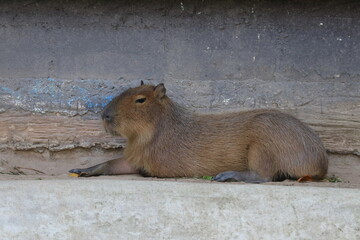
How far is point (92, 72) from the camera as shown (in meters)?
4.89

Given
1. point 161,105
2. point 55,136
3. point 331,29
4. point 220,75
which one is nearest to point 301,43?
point 331,29

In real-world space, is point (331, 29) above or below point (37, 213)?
above

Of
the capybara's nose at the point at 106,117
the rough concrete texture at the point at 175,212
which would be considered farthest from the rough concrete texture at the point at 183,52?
the rough concrete texture at the point at 175,212

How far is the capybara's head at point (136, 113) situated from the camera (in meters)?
4.54

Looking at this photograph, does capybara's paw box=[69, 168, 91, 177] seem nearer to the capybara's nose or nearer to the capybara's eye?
the capybara's nose

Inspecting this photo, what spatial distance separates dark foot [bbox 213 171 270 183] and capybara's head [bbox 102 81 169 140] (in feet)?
2.13

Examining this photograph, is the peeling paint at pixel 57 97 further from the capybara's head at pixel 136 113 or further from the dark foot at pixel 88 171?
the dark foot at pixel 88 171

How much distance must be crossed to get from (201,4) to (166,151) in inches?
45.2

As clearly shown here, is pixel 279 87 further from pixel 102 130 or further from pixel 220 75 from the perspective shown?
pixel 102 130

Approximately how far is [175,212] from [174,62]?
6.18 ft

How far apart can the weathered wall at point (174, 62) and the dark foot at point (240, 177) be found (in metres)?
0.74

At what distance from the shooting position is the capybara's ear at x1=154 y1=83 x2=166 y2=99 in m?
4.50

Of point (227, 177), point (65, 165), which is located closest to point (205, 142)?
point (227, 177)

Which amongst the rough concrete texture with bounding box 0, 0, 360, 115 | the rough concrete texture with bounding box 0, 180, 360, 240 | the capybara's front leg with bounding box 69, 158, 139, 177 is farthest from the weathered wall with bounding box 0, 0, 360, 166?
the rough concrete texture with bounding box 0, 180, 360, 240
